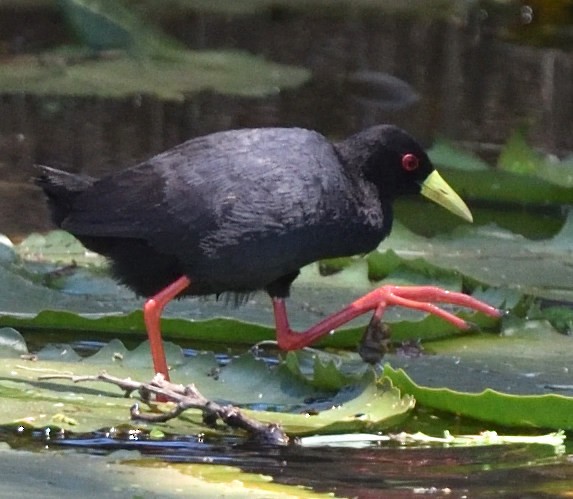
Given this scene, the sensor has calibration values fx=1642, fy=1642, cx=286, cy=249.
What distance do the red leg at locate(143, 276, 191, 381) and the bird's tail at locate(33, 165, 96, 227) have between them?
36 centimetres

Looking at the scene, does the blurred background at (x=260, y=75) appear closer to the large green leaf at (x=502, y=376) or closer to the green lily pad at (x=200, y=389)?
the green lily pad at (x=200, y=389)

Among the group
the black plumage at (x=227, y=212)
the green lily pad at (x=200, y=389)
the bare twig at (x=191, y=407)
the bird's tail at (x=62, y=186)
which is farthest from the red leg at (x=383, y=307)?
the bare twig at (x=191, y=407)

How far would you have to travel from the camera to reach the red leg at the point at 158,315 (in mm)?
3723

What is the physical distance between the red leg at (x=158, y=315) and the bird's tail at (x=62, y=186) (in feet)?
1.16

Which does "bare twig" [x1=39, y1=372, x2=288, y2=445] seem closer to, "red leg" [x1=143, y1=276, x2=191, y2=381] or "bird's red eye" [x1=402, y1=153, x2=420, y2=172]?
"red leg" [x1=143, y1=276, x2=191, y2=381]

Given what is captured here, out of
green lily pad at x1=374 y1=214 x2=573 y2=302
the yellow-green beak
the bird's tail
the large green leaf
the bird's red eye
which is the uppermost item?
the bird's red eye

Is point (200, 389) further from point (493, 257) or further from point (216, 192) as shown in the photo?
point (493, 257)

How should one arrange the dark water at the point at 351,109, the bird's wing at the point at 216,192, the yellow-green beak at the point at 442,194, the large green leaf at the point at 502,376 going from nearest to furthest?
the dark water at the point at 351,109
the large green leaf at the point at 502,376
the bird's wing at the point at 216,192
the yellow-green beak at the point at 442,194

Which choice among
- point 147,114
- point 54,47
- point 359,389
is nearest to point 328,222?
point 359,389

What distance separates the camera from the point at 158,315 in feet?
12.9

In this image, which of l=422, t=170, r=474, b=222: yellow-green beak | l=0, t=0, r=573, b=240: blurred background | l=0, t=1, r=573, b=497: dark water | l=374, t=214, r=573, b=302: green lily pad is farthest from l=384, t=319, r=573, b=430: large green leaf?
l=0, t=0, r=573, b=240: blurred background

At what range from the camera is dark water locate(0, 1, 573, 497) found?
320 centimetres

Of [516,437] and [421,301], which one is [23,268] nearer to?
[421,301]

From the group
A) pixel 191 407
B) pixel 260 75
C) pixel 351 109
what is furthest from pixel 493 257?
pixel 260 75
